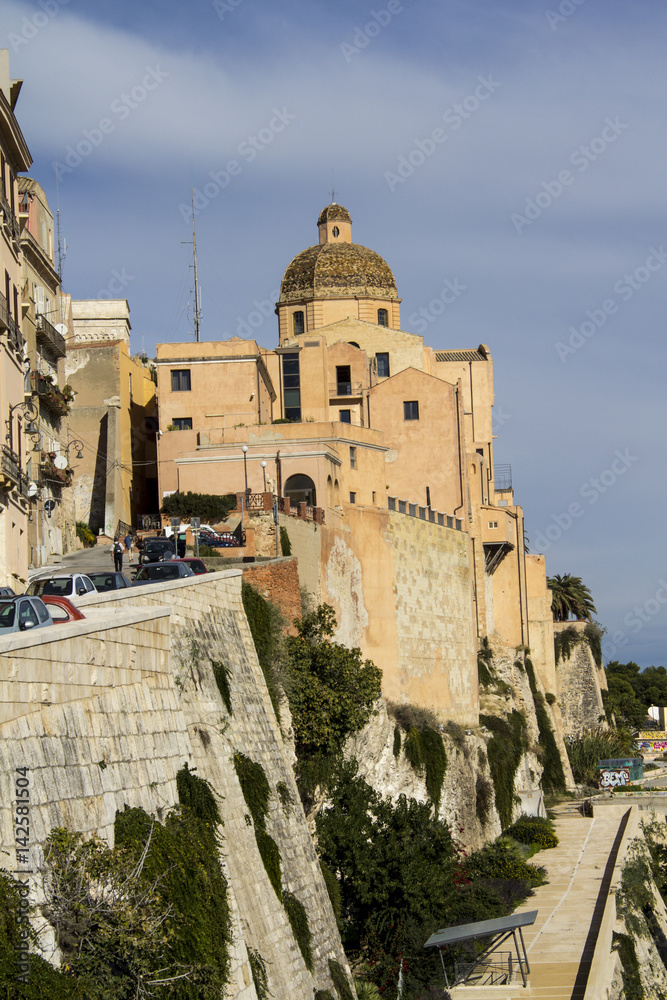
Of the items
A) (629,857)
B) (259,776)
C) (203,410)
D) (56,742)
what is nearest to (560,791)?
(629,857)

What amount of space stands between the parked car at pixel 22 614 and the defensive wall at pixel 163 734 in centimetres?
80

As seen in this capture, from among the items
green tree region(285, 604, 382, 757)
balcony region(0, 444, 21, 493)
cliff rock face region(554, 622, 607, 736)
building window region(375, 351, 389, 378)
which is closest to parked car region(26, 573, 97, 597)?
balcony region(0, 444, 21, 493)

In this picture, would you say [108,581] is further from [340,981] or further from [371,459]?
[371,459]

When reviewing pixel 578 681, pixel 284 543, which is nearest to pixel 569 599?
pixel 578 681

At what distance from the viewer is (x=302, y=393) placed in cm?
5522

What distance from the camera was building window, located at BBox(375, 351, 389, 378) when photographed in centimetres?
5928

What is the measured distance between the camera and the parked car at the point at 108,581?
81.4 feet

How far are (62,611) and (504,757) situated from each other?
107 ft

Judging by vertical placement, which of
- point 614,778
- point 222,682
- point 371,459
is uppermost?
point 371,459

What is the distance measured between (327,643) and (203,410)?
19333mm

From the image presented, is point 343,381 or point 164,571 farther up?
point 343,381

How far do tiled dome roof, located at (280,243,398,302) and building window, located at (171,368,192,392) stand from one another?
1521 cm

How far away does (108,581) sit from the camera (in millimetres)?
25047

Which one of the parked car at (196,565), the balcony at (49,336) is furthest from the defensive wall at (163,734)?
the balcony at (49,336)
